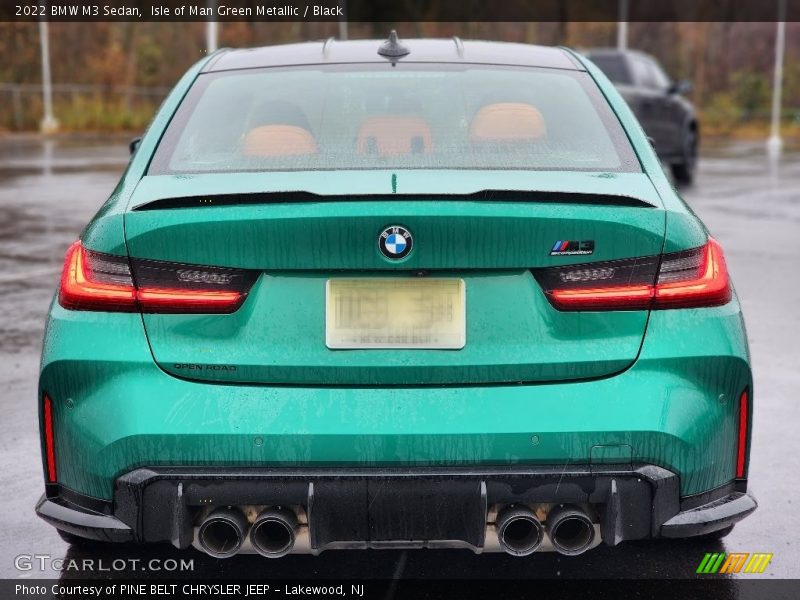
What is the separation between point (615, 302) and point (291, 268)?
0.77 m

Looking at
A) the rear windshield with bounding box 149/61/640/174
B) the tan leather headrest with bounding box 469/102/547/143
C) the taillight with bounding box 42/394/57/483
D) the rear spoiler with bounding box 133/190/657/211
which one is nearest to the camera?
the rear spoiler with bounding box 133/190/657/211

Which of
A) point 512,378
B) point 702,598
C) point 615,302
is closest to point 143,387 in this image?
point 512,378

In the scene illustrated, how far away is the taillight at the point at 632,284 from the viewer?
9.66 feet

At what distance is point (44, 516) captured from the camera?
10.3ft

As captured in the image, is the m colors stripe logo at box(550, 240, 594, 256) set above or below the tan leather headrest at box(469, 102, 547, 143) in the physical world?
below

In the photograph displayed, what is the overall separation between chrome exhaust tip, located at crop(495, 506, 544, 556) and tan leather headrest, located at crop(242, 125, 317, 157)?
Answer: 121cm

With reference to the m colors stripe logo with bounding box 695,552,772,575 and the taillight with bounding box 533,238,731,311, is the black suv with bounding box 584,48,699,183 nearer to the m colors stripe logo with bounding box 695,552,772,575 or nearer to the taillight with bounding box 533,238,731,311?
the m colors stripe logo with bounding box 695,552,772,575

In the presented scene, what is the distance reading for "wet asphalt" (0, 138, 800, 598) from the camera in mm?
3686

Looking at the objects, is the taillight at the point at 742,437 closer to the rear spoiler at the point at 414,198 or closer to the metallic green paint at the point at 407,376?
the metallic green paint at the point at 407,376

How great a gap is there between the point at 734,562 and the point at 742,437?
83 cm

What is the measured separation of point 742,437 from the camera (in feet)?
10.1

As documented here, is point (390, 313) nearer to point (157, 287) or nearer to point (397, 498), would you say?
point (397, 498)

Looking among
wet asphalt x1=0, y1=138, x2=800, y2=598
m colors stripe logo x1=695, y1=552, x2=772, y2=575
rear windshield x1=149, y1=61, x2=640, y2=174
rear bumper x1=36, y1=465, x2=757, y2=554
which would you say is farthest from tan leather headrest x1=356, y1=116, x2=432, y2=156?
m colors stripe logo x1=695, y1=552, x2=772, y2=575

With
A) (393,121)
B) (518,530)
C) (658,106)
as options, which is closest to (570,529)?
Answer: (518,530)
